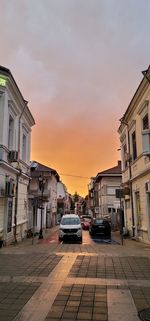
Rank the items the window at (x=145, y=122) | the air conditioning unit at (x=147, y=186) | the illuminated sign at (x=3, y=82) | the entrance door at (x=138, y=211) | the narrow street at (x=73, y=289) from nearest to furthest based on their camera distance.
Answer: the narrow street at (x=73, y=289) < the illuminated sign at (x=3, y=82) < the air conditioning unit at (x=147, y=186) < the window at (x=145, y=122) < the entrance door at (x=138, y=211)

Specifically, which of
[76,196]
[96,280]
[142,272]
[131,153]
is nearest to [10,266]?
[96,280]

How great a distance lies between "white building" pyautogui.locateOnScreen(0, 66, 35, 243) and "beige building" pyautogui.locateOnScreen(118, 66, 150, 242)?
22.5 feet

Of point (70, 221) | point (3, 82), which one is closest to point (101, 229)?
point (70, 221)

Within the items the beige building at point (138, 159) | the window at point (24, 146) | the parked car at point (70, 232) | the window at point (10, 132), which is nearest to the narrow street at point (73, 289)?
the beige building at point (138, 159)

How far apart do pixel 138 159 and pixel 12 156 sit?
25.0 ft

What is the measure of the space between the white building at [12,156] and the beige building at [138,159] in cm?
686

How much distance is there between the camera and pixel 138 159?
17.9m

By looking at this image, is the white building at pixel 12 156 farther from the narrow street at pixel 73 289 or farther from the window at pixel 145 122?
the window at pixel 145 122

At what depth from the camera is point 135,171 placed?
19.0 m

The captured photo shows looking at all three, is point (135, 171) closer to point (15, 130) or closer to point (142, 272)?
point (15, 130)

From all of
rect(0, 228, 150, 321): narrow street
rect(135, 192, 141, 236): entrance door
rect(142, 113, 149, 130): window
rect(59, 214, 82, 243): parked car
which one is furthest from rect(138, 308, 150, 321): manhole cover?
rect(59, 214, 82, 243): parked car

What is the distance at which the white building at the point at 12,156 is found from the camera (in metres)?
14.4

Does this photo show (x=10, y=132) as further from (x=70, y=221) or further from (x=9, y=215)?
(x=70, y=221)

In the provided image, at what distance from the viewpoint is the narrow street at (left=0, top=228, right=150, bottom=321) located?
482 cm
